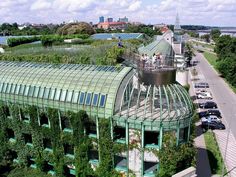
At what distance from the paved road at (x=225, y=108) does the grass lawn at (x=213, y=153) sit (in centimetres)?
91

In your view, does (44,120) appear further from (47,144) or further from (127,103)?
(127,103)

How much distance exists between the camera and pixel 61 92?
125 feet

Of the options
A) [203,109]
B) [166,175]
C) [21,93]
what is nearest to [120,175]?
[166,175]

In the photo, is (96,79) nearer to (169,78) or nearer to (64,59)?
(169,78)

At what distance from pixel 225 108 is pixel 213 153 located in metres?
26.1

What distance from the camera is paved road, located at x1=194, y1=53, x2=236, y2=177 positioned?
4673 cm

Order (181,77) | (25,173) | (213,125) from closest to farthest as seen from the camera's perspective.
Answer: (25,173) → (213,125) → (181,77)

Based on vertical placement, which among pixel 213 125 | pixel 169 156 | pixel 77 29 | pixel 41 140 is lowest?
pixel 213 125

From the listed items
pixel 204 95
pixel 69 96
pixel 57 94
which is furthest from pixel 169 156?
pixel 204 95

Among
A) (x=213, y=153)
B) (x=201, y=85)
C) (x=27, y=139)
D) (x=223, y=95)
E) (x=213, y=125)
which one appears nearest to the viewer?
(x=27, y=139)

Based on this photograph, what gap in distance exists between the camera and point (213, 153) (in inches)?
1848

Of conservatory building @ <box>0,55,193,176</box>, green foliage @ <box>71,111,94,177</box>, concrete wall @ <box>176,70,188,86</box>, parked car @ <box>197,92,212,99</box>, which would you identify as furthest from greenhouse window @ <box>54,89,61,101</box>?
parked car @ <box>197,92,212,99</box>

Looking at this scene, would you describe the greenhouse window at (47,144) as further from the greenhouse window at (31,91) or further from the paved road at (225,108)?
the paved road at (225,108)

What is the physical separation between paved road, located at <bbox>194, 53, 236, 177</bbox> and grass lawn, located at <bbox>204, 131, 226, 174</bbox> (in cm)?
91
